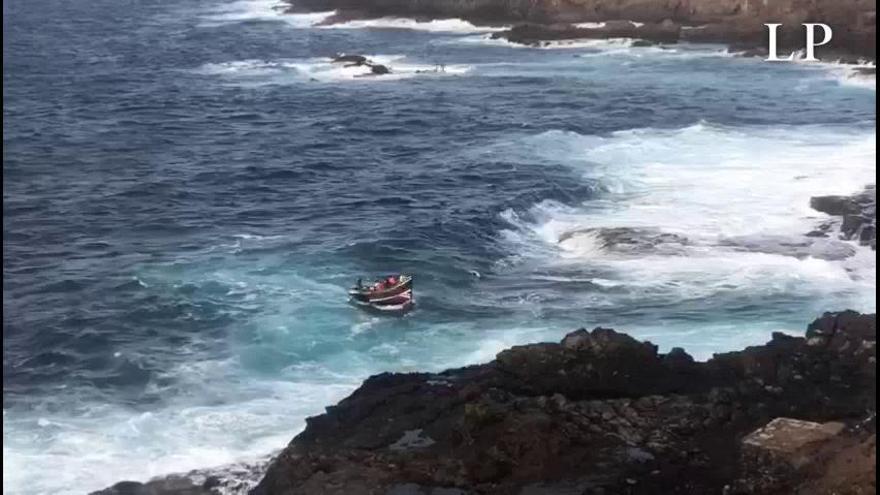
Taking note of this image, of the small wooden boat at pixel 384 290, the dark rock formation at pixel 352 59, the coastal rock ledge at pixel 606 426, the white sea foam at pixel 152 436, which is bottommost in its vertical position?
the white sea foam at pixel 152 436

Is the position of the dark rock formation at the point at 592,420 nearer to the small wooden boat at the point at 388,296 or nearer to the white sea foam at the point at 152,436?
the white sea foam at the point at 152,436

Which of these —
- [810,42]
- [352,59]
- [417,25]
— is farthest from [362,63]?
[810,42]

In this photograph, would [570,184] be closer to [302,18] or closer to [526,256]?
[526,256]

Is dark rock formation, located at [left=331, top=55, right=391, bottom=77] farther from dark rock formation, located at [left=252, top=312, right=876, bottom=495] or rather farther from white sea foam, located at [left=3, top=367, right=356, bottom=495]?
dark rock formation, located at [left=252, top=312, right=876, bottom=495]

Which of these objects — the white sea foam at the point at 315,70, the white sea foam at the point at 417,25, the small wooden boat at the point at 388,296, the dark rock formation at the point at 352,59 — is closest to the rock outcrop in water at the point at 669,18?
the white sea foam at the point at 417,25

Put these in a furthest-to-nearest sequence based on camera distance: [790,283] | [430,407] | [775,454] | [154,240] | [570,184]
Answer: [570,184], [154,240], [790,283], [430,407], [775,454]

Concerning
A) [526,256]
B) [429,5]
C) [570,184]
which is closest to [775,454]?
[526,256]
